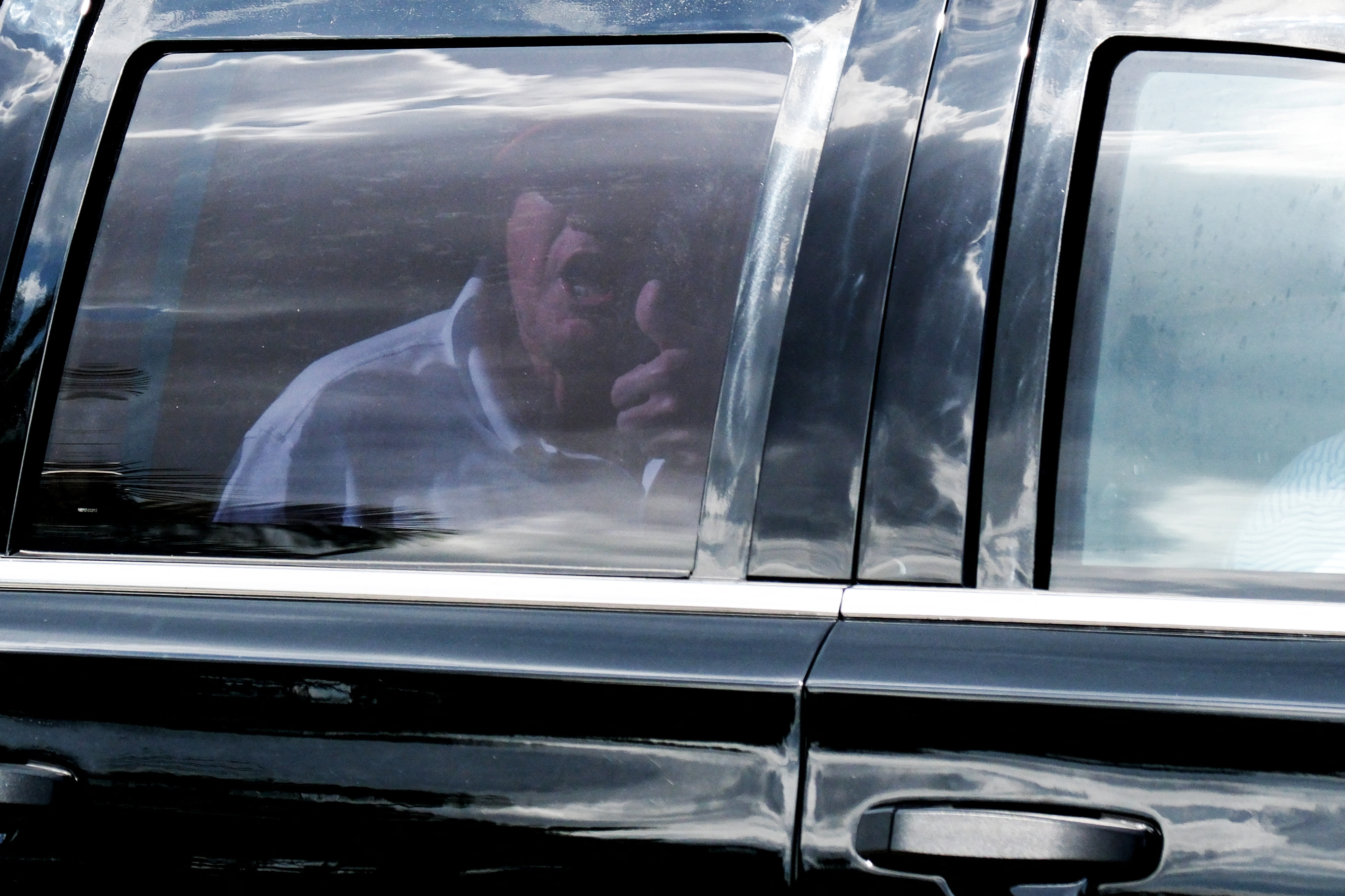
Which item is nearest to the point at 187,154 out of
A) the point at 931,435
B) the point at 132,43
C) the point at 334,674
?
the point at 132,43

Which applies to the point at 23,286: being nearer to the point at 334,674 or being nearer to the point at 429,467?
the point at 429,467

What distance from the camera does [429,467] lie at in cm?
139

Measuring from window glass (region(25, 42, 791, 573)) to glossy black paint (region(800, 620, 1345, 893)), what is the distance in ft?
0.84

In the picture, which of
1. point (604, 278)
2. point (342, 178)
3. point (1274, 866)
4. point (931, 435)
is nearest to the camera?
point (1274, 866)

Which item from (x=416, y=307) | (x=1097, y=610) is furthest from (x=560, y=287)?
(x=1097, y=610)

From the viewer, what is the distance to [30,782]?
1259 millimetres

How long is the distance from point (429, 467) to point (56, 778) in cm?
47

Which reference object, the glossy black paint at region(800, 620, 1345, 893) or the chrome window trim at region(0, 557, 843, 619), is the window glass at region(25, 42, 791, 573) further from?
the glossy black paint at region(800, 620, 1345, 893)

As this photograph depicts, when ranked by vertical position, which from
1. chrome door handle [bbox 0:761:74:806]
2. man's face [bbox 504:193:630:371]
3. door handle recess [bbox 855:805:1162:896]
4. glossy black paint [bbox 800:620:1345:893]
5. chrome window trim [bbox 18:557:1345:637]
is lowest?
chrome door handle [bbox 0:761:74:806]

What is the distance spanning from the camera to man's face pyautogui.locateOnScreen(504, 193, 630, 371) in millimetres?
1376

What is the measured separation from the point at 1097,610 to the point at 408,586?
2.18 feet

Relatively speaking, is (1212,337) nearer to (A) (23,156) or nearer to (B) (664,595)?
(B) (664,595)

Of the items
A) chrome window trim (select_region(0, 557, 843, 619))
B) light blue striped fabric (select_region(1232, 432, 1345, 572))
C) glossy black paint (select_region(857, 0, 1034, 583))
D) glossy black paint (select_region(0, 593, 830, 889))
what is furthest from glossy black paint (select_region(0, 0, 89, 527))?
light blue striped fabric (select_region(1232, 432, 1345, 572))

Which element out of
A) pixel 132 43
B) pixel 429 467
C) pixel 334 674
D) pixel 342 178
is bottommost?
pixel 334 674
